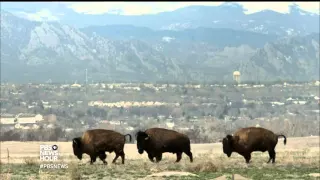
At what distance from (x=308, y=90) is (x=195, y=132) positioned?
9828cm

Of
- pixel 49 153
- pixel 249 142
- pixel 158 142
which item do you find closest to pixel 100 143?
pixel 49 153

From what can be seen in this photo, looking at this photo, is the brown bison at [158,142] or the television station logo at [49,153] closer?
the television station logo at [49,153]

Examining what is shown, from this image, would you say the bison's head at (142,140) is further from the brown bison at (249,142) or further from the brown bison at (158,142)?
the brown bison at (249,142)

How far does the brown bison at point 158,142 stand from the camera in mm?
33938

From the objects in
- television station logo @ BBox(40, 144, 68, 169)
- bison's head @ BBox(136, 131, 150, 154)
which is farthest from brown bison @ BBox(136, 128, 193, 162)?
television station logo @ BBox(40, 144, 68, 169)

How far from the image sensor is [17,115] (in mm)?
130875

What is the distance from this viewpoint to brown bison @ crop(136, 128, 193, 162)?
111 ft

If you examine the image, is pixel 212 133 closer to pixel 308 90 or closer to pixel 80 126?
pixel 80 126

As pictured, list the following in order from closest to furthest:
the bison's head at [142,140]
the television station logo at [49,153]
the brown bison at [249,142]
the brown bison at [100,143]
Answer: the television station logo at [49,153] < the brown bison at [100,143] < the brown bison at [249,142] < the bison's head at [142,140]

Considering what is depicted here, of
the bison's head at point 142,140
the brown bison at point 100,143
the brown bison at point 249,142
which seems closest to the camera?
the brown bison at point 100,143

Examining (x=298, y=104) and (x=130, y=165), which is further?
(x=298, y=104)

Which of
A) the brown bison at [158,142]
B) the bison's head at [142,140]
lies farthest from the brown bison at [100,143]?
the brown bison at [158,142]

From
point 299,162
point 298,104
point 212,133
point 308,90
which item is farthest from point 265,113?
point 299,162

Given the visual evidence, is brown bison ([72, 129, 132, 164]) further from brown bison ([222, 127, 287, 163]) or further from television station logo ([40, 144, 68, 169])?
brown bison ([222, 127, 287, 163])
